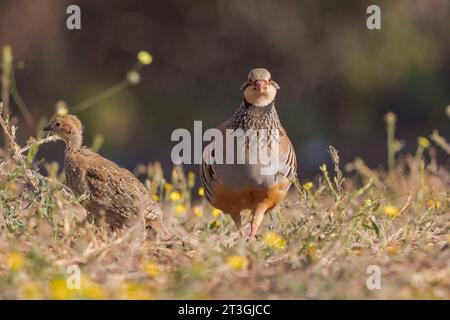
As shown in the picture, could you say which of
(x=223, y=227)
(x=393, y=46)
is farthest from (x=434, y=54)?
(x=223, y=227)

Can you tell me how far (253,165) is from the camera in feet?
15.4

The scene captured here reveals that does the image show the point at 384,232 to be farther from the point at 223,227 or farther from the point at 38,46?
the point at 38,46

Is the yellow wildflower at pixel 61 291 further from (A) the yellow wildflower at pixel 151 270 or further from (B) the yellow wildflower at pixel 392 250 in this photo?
(B) the yellow wildflower at pixel 392 250

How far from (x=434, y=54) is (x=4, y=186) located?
848 centimetres

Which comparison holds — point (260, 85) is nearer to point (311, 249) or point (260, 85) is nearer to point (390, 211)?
point (390, 211)

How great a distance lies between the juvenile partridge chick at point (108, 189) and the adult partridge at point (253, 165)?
0.35m

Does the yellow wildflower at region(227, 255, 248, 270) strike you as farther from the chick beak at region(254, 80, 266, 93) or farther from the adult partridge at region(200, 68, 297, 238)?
the chick beak at region(254, 80, 266, 93)

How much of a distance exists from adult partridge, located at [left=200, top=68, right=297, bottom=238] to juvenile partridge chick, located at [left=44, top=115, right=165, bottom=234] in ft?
1.15

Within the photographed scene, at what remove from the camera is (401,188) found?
6340 millimetres

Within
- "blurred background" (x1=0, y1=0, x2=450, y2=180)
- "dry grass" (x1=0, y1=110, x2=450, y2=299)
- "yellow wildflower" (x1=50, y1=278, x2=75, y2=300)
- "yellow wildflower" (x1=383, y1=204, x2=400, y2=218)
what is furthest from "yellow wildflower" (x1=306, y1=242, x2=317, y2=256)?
"blurred background" (x1=0, y1=0, x2=450, y2=180)

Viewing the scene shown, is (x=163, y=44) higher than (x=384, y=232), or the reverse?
(x=163, y=44)

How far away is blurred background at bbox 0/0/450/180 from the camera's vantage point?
38.9ft

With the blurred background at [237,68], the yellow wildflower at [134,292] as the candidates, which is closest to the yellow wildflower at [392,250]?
the yellow wildflower at [134,292]

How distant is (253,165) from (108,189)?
807 mm
